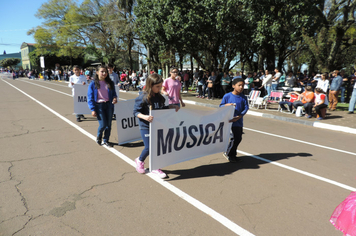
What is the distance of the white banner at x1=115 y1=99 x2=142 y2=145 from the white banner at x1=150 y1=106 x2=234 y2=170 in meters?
2.10

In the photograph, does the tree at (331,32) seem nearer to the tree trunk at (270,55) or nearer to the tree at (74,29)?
the tree trunk at (270,55)

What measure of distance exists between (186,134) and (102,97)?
231cm

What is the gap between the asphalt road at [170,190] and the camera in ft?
9.45

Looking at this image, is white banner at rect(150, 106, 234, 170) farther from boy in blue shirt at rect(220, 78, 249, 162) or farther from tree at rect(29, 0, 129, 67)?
tree at rect(29, 0, 129, 67)

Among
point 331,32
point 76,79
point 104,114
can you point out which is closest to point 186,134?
point 104,114

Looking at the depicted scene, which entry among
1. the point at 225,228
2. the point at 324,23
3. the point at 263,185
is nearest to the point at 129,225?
the point at 225,228

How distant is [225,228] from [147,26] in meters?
17.3

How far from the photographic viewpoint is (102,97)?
17.9 ft

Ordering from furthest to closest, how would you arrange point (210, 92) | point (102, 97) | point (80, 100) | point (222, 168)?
point (210, 92)
point (80, 100)
point (102, 97)
point (222, 168)

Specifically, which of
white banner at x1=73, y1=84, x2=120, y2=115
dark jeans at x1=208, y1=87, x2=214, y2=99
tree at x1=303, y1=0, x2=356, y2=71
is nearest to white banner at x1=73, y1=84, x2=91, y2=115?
white banner at x1=73, y1=84, x2=120, y2=115

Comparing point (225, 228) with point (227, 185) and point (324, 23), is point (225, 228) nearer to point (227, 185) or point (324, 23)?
point (227, 185)

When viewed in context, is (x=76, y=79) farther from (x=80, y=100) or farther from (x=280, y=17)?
(x=280, y=17)

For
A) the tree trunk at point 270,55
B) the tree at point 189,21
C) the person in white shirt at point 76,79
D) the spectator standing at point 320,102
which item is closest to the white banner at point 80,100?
the person in white shirt at point 76,79

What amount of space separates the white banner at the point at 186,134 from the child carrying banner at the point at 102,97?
6.94 feet
